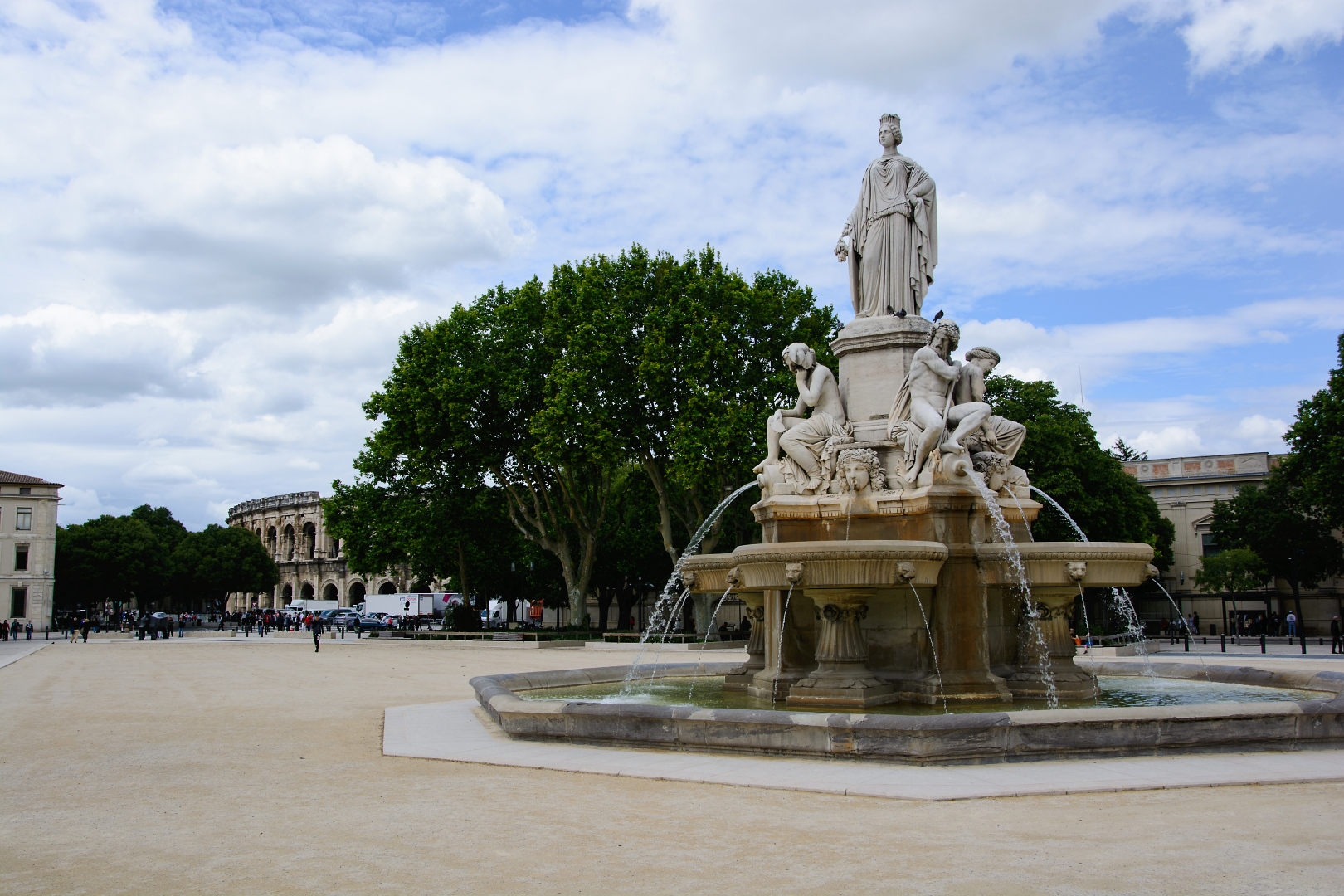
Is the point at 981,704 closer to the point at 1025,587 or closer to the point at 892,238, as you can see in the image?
the point at 1025,587

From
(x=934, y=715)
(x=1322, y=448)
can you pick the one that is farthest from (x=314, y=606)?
(x=934, y=715)

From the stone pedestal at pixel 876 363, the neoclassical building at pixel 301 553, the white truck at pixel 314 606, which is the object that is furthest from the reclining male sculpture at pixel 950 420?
the neoclassical building at pixel 301 553

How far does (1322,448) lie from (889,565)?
39.8 metres

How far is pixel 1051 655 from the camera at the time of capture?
11.9m

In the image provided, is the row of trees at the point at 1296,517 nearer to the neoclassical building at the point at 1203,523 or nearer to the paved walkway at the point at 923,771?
the neoclassical building at the point at 1203,523

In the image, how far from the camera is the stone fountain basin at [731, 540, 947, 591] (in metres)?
10.5

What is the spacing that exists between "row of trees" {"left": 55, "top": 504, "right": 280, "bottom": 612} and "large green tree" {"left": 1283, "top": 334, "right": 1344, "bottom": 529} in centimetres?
7993

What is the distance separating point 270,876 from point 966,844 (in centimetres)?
380

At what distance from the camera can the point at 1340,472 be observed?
40594mm

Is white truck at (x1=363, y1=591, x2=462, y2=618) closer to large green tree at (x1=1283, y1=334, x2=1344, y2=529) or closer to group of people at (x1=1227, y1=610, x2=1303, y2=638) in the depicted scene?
group of people at (x1=1227, y1=610, x2=1303, y2=638)

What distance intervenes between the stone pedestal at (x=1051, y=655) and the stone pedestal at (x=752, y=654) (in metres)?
3.06

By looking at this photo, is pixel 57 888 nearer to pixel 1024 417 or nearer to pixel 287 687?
pixel 287 687

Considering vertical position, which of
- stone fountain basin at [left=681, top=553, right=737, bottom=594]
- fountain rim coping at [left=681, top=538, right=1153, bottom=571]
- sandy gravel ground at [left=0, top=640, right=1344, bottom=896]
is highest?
fountain rim coping at [left=681, top=538, right=1153, bottom=571]

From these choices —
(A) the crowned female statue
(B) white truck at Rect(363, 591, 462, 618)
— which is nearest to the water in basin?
(A) the crowned female statue
